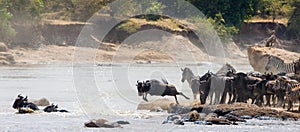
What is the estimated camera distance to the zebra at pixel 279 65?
40781mm

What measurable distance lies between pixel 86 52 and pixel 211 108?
47.1 meters

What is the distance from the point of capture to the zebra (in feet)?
134

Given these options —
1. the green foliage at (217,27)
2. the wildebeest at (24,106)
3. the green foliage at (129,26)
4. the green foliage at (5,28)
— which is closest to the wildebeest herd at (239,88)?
the wildebeest at (24,106)

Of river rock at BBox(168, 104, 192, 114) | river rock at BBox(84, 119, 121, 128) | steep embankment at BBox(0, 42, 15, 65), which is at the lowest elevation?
river rock at BBox(84, 119, 121, 128)

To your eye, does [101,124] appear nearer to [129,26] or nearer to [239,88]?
[239,88]

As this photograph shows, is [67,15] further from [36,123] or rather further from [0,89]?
[36,123]

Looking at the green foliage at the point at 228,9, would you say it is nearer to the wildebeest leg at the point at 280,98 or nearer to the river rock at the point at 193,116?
the wildebeest leg at the point at 280,98

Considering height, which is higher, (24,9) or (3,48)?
(24,9)

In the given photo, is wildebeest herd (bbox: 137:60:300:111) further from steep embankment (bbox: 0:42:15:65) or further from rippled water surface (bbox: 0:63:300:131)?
steep embankment (bbox: 0:42:15:65)

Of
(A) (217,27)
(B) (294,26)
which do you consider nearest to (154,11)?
(A) (217,27)

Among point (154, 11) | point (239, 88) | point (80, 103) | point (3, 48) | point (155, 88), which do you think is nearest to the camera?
point (239, 88)

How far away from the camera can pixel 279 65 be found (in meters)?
41.5

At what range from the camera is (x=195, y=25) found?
277 feet

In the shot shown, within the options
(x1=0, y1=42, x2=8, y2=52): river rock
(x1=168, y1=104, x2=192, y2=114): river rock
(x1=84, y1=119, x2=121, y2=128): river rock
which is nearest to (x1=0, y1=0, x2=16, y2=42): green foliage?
(x1=0, y1=42, x2=8, y2=52): river rock
